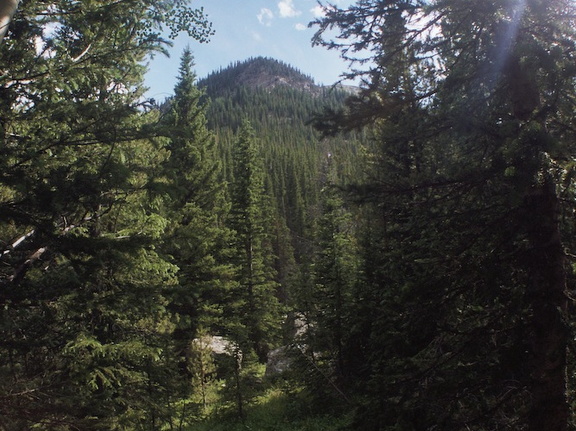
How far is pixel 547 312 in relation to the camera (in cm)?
434

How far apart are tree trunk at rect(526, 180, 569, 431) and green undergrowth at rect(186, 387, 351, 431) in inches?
414

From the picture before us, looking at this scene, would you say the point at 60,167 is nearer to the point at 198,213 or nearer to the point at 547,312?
the point at 547,312

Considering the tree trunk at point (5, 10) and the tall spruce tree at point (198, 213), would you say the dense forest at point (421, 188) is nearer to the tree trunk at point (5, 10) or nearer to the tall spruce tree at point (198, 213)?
the tree trunk at point (5, 10)

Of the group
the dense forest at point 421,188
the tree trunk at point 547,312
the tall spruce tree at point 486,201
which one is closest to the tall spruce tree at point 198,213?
the dense forest at point 421,188

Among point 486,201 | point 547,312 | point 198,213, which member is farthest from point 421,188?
point 198,213

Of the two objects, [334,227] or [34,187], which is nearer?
[34,187]

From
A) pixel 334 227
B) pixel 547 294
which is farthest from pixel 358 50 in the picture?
pixel 334 227

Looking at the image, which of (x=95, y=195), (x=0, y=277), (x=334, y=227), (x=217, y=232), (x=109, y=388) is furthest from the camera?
(x=217, y=232)

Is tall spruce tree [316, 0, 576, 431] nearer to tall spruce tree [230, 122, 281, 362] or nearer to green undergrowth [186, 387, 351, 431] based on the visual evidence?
green undergrowth [186, 387, 351, 431]

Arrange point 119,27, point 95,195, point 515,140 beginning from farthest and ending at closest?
point 119,27, point 95,195, point 515,140

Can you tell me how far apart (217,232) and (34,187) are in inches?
582

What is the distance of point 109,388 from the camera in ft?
32.2

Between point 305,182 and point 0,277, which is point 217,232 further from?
point 305,182

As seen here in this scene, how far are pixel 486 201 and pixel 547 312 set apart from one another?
1.68 meters
